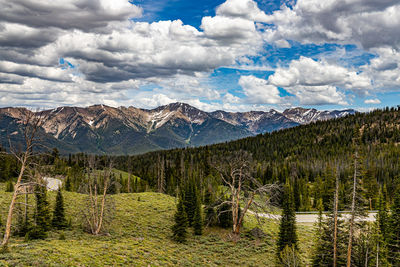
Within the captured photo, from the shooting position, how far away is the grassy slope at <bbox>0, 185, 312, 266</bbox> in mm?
21469

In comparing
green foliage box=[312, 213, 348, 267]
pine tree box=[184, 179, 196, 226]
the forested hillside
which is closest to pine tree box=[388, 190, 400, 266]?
the forested hillside

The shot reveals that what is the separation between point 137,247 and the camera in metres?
29.8

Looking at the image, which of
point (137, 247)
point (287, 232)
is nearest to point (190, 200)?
point (137, 247)

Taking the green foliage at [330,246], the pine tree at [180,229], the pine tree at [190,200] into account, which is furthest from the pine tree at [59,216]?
the green foliage at [330,246]

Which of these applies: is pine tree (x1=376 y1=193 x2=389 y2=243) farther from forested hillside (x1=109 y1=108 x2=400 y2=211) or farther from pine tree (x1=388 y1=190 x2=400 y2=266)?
forested hillside (x1=109 y1=108 x2=400 y2=211)

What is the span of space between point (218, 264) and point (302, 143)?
183 metres

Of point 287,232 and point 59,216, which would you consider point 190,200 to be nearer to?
point 287,232

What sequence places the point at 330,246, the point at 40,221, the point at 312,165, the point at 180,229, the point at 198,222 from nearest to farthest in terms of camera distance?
the point at 330,246 < the point at 40,221 < the point at 180,229 < the point at 198,222 < the point at 312,165

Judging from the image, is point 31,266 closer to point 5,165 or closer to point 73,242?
point 73,242

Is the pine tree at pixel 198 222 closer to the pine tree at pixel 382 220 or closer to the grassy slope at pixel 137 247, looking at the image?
the grassy slope at pixel 137 247

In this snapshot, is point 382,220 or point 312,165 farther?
point 312,165

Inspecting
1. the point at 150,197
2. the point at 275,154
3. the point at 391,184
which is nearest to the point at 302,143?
the point at 275,154

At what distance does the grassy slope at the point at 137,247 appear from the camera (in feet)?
70.4

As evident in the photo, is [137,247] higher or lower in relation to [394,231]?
lower
